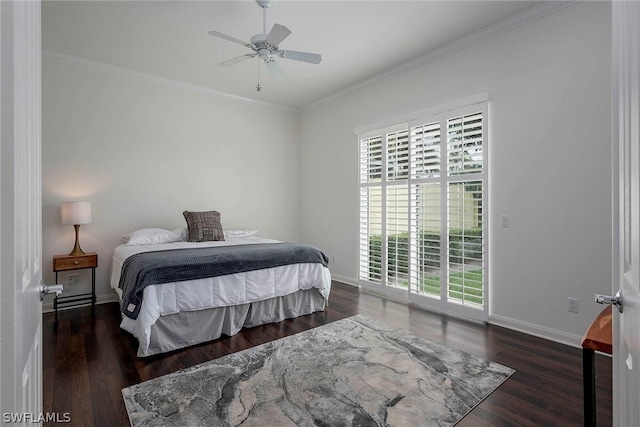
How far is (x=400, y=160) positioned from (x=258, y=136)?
102 inches

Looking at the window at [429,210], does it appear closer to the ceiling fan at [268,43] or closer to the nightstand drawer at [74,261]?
the ceiling fan at [268,43]

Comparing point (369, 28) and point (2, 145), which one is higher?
point (369, 28)

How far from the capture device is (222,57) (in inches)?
153

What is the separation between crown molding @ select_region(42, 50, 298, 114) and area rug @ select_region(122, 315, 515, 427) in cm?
386

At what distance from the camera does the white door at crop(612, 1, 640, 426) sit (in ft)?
2.35

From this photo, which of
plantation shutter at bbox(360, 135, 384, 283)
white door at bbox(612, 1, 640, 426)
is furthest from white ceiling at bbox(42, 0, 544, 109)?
white door at bbox(612, 1, 640, 426)

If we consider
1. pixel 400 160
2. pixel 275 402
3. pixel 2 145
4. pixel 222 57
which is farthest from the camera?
pixel 400 160

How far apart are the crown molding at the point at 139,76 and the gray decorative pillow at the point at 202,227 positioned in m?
1.87

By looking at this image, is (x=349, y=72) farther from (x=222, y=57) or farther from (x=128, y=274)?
(x=128, y=274)

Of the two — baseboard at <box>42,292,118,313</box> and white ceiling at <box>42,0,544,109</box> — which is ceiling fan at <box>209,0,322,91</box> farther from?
baseboard at <box>42,292,118,313</box>

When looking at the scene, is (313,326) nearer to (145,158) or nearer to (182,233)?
(182,233)

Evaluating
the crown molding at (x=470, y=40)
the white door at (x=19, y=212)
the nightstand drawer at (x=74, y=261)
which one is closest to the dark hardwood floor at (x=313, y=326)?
the nightstand drawer at (x=74, y=261)

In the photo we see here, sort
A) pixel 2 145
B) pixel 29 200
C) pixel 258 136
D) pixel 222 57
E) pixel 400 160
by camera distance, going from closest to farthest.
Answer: pixel 2 145
pixel 29 200
pixel 222 57
pixel 400 160
pixel 258 136

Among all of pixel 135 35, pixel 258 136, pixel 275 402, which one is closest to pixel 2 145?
pixel 275 402
